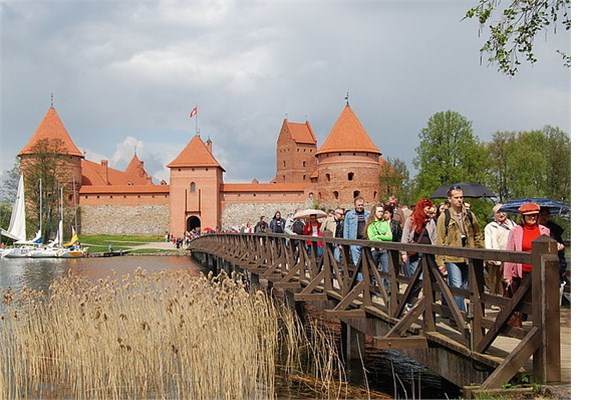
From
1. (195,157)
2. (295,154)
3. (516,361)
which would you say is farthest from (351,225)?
(295,154)

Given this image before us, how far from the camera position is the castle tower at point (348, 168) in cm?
5279

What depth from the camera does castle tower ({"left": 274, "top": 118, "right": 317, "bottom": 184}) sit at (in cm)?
7112

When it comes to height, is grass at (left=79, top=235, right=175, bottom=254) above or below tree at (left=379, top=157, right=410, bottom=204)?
below

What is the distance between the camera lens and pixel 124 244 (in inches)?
1913

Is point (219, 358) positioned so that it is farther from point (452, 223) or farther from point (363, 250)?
point (452, 223)

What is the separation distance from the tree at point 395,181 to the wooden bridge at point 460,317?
45885 mm

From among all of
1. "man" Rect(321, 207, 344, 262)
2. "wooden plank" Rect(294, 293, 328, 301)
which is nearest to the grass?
"man" Rect(321, 207, 344, 262)

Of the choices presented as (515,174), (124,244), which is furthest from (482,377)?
(124,244)

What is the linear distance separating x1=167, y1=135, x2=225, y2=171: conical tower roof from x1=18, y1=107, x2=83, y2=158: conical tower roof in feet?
28.2

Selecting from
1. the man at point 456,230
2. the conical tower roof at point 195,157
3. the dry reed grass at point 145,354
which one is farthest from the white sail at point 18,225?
the man at point 456,230

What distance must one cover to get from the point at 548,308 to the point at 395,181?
52.2 meters

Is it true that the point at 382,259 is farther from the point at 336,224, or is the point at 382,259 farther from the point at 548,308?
the point at 548,308

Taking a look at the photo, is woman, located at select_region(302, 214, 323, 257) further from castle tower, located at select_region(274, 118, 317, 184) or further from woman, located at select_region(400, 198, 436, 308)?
castle tower, located at select_region(274, 118, 317, 184)
